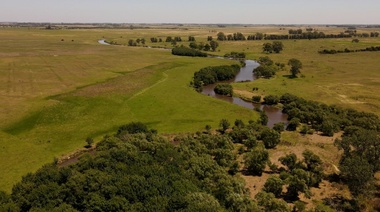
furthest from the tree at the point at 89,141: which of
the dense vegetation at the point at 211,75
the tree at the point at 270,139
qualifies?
the dense vegetation at the point at 211,75

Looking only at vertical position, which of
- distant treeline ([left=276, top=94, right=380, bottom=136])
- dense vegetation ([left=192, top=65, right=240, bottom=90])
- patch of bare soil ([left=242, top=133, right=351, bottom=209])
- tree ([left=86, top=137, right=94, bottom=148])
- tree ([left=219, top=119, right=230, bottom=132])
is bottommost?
patch of bare soil ([left=242, top=133, right=351, bottom=209])

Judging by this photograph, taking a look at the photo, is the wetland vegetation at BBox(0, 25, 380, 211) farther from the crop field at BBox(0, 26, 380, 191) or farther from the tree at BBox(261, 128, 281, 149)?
the crop field at BBox(0, 26, 380, 191)

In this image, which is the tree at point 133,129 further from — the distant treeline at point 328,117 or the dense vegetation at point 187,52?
the dense vegetation at point 187,52

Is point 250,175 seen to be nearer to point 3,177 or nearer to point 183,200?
point 183,200

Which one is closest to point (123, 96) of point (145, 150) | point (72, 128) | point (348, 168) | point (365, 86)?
point (72, 128)

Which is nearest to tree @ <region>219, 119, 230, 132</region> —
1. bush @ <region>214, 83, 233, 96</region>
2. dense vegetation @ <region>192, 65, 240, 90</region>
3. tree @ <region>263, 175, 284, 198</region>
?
tree @ <region>263, 175, 284, 198</region>

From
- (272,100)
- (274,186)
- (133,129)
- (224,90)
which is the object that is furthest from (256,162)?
(224,90)
